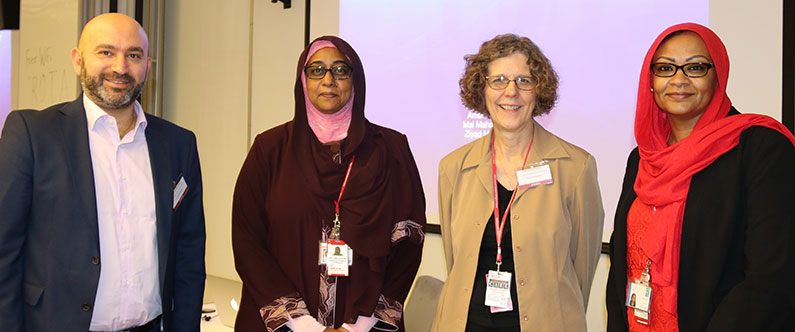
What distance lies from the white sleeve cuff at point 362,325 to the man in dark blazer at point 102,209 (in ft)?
2.00

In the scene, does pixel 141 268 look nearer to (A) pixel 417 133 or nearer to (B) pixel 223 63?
(A) pixel 417 133

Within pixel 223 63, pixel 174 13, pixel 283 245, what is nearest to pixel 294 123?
pixel 283 245

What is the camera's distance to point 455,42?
12.2 ft

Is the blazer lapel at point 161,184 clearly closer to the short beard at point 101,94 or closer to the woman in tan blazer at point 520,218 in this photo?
the short beard at point 101,94

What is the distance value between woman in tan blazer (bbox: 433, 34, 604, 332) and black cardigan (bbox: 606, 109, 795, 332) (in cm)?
44

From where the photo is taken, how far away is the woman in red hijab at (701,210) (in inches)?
59.0

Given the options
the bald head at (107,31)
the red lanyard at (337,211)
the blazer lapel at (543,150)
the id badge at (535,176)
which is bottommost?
the red lanyard at (337,211)

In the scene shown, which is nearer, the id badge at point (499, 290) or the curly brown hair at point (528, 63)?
the id badge at point (499, 290)

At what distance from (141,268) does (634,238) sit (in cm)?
168

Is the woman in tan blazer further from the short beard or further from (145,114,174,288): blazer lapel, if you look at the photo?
the short beard

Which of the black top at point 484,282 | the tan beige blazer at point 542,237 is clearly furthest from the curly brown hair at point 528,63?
the black top at point 484,282

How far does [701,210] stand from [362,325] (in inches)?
47.6

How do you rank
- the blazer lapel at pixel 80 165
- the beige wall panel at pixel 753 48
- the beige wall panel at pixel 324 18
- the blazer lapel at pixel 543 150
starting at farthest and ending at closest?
the beige wall panel at pixel 324 18 < the beige wall panel at pixel 753 48 < the blazer lapel at pixel 543 150 < the blazer lapel at pixel 80 165

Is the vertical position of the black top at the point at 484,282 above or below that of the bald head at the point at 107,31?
below
